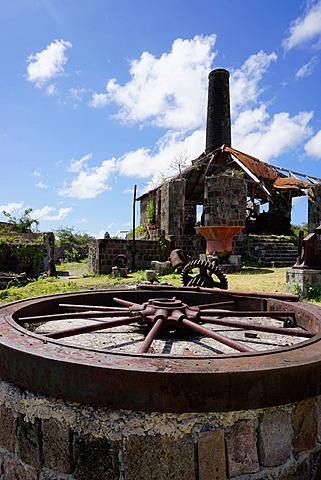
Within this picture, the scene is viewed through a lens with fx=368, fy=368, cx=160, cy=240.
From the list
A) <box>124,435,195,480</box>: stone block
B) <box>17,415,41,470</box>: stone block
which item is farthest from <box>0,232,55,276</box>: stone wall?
<box>124,435,195,480</box>: stone block

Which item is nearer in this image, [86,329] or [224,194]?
[86,329]

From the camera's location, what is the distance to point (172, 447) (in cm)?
122

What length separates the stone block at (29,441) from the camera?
4.46ft

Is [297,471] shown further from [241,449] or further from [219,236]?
[219,236]

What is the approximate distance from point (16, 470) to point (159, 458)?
0.63m

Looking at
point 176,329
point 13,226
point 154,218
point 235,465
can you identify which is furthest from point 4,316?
point 13,226

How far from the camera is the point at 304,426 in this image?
1.34m

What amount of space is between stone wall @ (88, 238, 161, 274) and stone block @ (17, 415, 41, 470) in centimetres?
1108

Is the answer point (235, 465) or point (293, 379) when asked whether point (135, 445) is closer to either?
point (235, 465)

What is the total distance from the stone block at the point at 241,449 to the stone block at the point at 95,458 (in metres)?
0.38

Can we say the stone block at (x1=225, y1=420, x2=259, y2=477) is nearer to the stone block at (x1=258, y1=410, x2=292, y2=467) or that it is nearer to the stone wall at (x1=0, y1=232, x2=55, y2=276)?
the stone block at (x1=258, y1=410, x2=292, y2=467)

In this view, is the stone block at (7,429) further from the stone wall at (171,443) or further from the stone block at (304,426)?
the stone block at (304,426)

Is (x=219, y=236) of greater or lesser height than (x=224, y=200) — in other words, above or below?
Answer: below

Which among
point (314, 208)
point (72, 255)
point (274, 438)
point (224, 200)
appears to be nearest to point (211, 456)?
point (274, 438)
